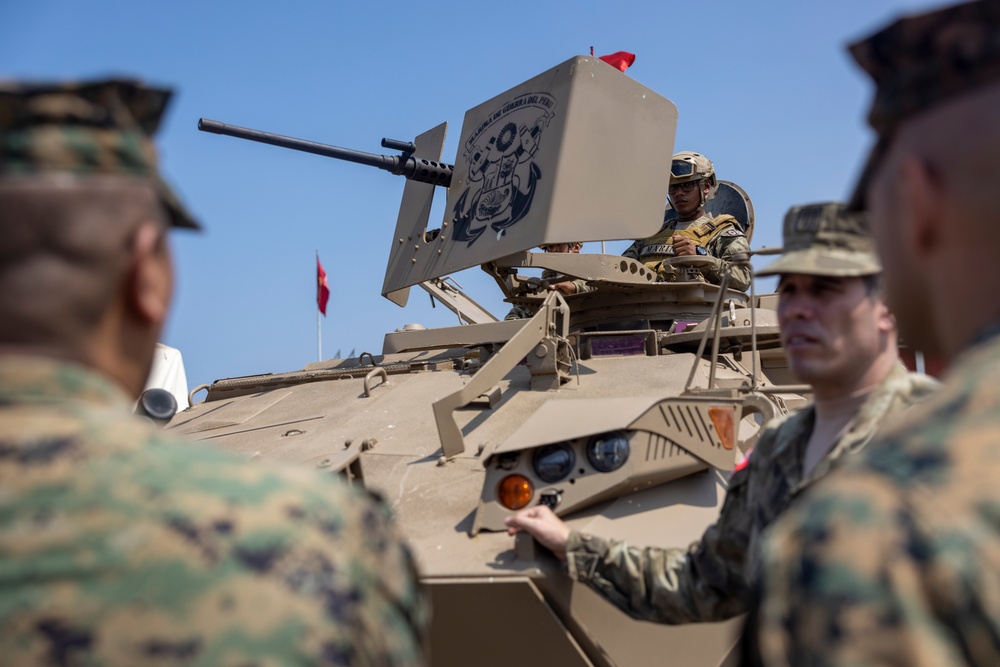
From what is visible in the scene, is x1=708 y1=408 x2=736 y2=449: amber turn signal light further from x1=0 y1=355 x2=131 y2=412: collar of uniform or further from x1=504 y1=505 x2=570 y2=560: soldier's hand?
x1=0 y1=355 x2=131 y2=412: collar of uniform

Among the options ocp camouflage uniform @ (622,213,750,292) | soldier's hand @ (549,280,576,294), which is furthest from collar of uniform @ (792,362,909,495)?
ocp camouflage uniform @ (622,213,750,292)

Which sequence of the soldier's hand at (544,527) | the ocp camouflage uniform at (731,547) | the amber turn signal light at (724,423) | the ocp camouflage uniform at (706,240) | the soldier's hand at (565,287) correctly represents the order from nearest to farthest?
1. the ocp camouflage uniform at (731,547)
2. the soldier's hand at (544,527)
3. the amber turn signal light at (724,423)
4. the soldier's hand at (565,287)
5. the ocp camouflage uniform at (706,240)

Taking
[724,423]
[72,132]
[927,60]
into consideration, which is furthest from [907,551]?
[724,423]

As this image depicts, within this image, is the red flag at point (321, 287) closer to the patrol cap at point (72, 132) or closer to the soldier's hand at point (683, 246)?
the soldier's hand at point (683, 246)

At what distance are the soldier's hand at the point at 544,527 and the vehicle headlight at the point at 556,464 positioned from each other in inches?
11.5

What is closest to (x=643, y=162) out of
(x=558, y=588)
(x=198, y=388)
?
(x=198, y=388)

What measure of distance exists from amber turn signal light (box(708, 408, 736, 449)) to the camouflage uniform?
2511mm

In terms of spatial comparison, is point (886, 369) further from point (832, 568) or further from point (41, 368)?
point (41, 368)

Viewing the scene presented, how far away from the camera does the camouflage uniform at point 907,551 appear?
1.08 meters

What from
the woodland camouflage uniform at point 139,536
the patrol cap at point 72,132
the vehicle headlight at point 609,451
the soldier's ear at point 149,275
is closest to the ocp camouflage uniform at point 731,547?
the vehicle headlight at point 609,451

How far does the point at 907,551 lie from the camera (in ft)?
3.62

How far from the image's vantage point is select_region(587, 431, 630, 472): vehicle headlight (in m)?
3.56

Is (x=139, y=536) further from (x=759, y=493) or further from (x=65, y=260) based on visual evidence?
(x=759, y=493)

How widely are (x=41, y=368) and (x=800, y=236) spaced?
1886 millimetres
